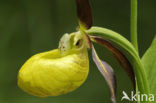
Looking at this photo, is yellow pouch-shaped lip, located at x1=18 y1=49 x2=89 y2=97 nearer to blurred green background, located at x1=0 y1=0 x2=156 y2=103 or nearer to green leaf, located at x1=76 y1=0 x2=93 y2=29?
green leaf, located at x1=76 y1=0 x2=93 y2=29

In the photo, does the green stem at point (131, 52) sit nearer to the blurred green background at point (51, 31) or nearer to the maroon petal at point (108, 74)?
the maroon petal at point (108, 74)

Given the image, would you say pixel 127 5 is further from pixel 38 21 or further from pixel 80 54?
pixel 80 54

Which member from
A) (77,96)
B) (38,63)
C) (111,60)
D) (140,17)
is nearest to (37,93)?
(38,63)

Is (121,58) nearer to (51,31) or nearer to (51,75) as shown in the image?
(51,75)

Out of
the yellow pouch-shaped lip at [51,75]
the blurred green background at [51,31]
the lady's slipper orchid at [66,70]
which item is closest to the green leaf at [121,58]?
the lady's slipper orchid at [66,70]

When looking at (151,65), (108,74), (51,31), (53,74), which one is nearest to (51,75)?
(53,74)

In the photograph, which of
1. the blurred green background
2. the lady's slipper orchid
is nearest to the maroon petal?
the lady's slipper orchid
